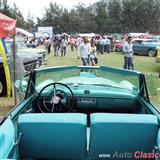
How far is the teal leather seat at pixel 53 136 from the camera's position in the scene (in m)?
3.72

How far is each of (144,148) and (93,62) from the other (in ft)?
54.6

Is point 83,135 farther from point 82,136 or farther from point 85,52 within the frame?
point 85,52

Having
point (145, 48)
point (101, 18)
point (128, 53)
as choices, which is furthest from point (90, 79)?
point (101, 18)

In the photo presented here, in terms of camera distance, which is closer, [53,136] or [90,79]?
[53,136]

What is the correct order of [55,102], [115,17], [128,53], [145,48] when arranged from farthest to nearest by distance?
1. [115,17]
2. [145,48]
3. [128,53]
4. [55,102]

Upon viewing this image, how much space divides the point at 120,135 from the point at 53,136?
54 cm

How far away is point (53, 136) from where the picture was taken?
3775 millimetres

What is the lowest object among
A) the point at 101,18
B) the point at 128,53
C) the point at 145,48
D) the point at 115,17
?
the point at 145,48

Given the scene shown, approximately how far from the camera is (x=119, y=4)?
74250 mm

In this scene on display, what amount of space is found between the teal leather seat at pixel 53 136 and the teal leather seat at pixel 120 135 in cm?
10

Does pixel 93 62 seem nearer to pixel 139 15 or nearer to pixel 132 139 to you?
pixel 132 139

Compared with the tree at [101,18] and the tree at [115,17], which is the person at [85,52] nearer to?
the tree at [115,17]

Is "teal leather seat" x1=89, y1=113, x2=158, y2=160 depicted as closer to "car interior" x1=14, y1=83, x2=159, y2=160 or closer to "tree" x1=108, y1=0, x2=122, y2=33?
"car interior" x1=14, y1=83, x2=159, y2=160

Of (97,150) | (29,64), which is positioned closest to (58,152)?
(97,150)
